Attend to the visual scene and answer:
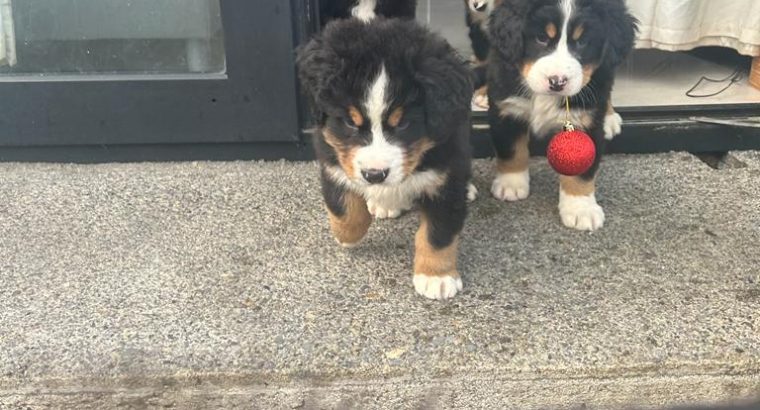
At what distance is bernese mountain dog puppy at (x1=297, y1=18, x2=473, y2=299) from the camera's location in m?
2.24

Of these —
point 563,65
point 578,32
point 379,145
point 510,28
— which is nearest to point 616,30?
point 578,32

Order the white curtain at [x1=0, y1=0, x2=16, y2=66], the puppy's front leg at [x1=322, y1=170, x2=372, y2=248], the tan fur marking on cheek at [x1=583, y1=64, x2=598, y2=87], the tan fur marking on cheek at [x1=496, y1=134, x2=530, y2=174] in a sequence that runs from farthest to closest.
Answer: the white curtain at [x1=0, y1=0, x2=16, y2=66]
the tan fur marking on cheek at [x1=496, y1=134, x2=530, y2=174]
the tan fur marking on cheek at [x1=583, y1=64, x2=598, y2=87]
the puppy's front leg at [x1=322, y1=170, x2=372, y2=248]

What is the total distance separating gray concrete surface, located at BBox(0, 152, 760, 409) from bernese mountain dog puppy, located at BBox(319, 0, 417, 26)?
35.2 inches

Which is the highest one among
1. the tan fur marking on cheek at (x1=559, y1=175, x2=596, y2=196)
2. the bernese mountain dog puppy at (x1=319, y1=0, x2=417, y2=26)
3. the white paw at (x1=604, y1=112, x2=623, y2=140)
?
the bernese mountain dog puppy at (x1=319, y1=0, x2=417, y2=26)

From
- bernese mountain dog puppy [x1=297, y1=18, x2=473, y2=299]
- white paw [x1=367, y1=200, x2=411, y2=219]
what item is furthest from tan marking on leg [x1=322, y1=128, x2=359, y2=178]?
white paw [x1=367, y1=200, x2=411, y2=219]

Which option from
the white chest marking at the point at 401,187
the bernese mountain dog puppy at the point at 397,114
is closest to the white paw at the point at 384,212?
the white chest marking at the point at 401,187

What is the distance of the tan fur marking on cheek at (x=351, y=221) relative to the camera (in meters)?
2.74

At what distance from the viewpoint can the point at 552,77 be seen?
8.97 ft

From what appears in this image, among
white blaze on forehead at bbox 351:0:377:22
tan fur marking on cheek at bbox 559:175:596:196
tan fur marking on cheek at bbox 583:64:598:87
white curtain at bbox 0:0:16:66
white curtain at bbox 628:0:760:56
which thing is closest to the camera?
tan fur marking on cheek at bbox 583:64:598:87

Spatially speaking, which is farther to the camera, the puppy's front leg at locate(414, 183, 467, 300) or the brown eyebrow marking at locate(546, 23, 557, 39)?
the brown eyebrow marking at locate(546, 23, 557, 39)

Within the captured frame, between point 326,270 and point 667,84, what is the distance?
2.75 metres

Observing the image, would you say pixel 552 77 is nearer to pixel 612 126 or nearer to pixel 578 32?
pixel 578 32

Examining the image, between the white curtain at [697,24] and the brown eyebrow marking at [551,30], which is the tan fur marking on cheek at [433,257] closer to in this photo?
the brown eyebrow marking at [551,30]

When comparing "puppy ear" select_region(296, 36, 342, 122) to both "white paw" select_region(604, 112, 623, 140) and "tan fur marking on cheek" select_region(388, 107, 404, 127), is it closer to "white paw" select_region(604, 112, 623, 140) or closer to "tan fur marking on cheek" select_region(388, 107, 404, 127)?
"tan fur marking on cheek" select_region(388, 107, 404, 127)
